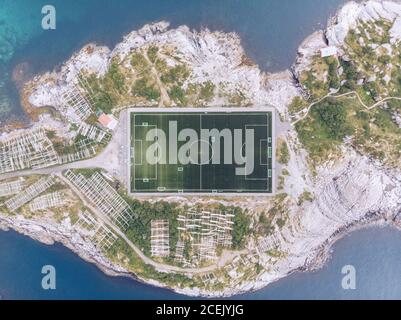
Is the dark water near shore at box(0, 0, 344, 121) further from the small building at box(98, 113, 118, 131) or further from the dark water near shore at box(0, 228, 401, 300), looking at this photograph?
the dark water near shore at box(0, 228, 401, 300)

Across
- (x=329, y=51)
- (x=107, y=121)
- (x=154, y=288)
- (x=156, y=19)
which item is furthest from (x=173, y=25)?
(x=154, y=288)

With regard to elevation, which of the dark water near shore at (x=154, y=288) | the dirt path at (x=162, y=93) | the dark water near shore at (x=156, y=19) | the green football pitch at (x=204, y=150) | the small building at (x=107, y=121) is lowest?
the dark water near shore at (x=154, y=288)

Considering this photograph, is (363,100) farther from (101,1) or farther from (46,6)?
(46,6)

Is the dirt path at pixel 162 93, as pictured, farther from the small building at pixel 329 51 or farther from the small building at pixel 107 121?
the small building at pixel 329 51

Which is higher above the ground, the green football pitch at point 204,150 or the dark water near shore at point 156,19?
the dark water near shore at point 156,19

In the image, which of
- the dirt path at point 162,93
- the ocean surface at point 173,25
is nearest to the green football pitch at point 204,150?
the dirt path at point 162,93

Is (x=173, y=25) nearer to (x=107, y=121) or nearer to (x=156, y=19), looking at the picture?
(x=156, y=19)

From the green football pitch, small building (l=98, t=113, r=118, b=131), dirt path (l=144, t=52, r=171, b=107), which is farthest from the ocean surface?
small building (l=98, t=113, r=118, b=131)

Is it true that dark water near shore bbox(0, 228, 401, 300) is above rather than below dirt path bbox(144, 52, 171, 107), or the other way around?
below
